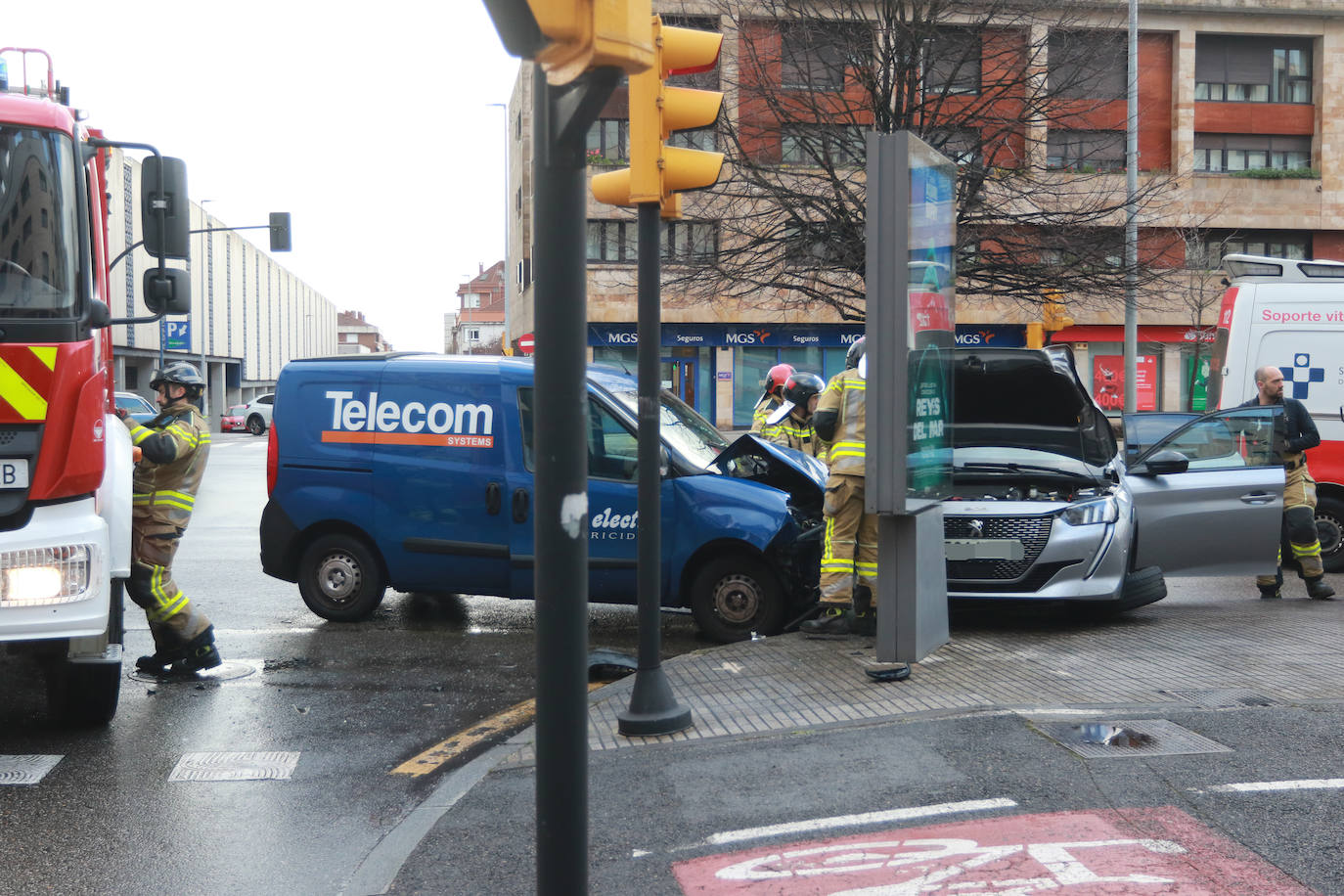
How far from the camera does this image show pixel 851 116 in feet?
59.4

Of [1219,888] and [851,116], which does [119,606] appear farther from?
[851,116]

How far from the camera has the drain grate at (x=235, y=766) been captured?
5.36 meters

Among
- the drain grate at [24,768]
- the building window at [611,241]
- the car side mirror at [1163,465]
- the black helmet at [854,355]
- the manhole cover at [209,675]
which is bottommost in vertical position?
the manhole cover at [209,675]

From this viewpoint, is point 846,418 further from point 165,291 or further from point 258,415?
point 258,415

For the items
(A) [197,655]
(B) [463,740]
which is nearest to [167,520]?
(A) [197,655]

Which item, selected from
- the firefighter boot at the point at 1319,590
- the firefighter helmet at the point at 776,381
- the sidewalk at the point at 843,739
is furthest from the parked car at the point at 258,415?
the sidewalk at the point at 843,739

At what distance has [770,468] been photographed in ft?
28.0

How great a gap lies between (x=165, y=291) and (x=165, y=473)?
1.43 metres

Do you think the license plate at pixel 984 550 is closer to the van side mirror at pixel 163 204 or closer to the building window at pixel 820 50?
the van side mirror at pixel 163 204

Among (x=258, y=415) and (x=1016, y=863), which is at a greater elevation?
(x=258, y=415)

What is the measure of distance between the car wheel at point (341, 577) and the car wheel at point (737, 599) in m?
2.38

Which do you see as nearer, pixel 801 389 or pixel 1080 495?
pixel 1080 495

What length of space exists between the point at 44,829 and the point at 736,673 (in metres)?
3.36

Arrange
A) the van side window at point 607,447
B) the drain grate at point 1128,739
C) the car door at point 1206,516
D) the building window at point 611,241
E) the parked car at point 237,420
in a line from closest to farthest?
the drain grate at point 1128,739 < the van side window at point 607,447 < the car door at point 1206,516 < the building window at point 611,241 < the parked car at point 237,420
